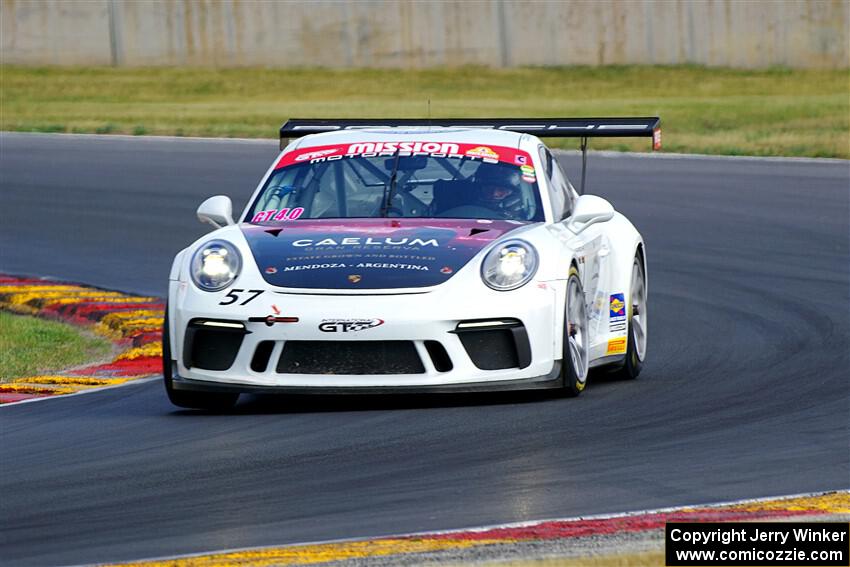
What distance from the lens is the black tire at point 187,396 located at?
8.31 meters

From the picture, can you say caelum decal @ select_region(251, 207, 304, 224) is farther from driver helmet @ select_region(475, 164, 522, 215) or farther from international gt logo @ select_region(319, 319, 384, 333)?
international gt logo @ select_region(319, 319, 384, 333)

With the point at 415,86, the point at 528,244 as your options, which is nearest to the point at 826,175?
the point at 528,244

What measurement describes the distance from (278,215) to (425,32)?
30906 millimetres

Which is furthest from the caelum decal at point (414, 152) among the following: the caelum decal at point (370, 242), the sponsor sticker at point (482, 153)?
the caelum decal at point (370, 242)

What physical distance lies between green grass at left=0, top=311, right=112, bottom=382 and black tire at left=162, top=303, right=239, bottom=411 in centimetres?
235

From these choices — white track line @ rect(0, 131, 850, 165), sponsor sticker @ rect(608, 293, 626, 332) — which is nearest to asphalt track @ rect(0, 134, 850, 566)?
sponsor sticker @ rect(608, 293, 626, 332)

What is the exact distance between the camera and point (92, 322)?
1295cm

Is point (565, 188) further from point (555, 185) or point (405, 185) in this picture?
point (405, 185)

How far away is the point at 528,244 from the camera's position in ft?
27.4

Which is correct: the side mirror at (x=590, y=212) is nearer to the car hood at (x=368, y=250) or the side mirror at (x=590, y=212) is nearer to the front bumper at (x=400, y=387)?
the car hood at (x=368, y=250)

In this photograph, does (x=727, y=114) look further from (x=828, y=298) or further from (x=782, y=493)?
(x=782, y=493)

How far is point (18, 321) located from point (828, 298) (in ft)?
18.0

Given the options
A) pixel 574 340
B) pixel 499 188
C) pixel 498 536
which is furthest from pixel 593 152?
pixel 498 536

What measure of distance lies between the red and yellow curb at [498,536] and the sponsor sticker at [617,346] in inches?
132
